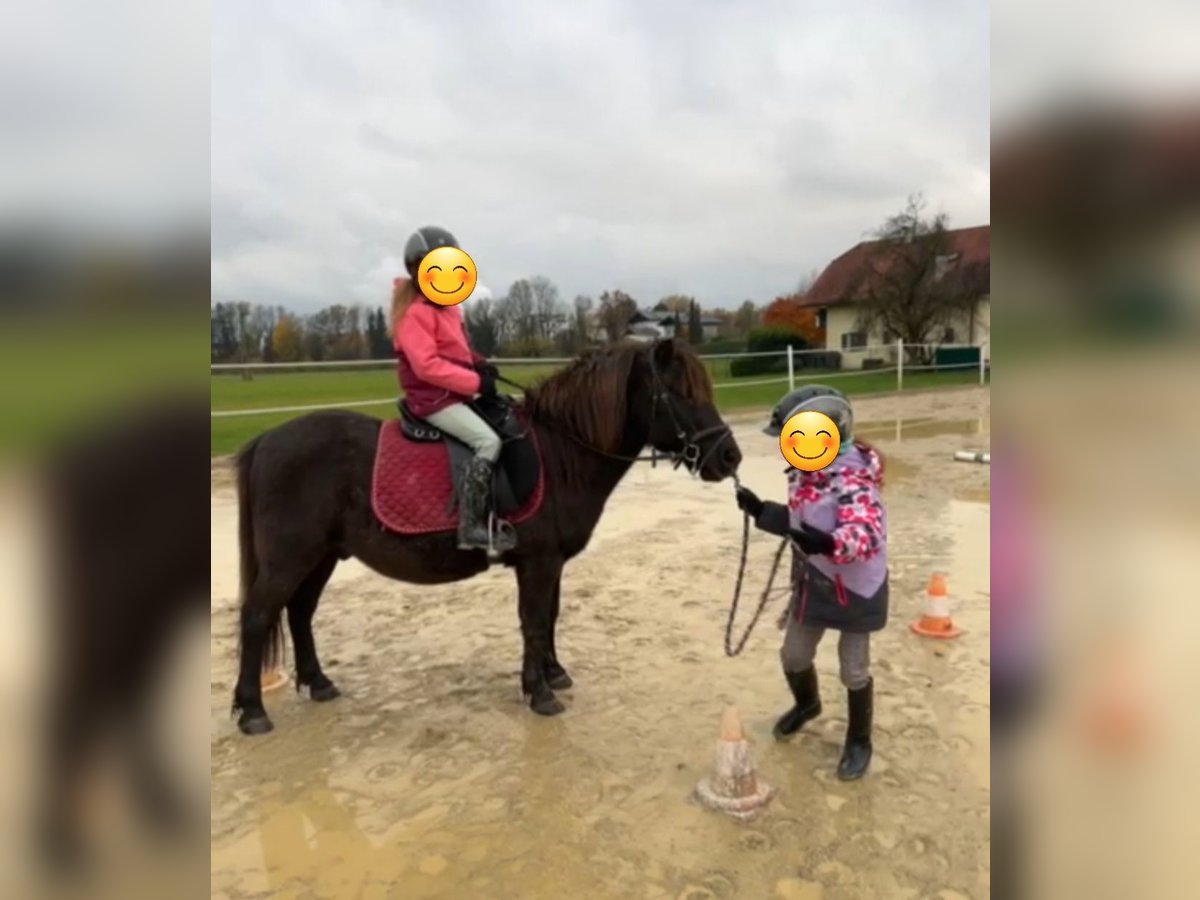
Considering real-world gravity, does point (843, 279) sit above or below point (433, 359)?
above

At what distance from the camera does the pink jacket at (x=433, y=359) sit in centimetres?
344

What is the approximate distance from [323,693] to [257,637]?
1.69 ft

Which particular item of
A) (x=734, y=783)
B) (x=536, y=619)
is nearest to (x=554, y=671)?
(x=536, y=619)

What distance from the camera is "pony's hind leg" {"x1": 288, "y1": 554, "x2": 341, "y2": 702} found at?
3891 millimetres

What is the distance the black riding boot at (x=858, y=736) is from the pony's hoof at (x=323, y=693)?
240 centimetres

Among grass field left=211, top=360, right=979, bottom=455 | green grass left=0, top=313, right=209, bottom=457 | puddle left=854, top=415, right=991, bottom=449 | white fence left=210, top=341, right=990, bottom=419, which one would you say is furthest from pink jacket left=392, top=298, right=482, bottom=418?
puddle left=854, top=415, right=991, bottom=449

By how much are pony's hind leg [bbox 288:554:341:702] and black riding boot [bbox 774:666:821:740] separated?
216cm

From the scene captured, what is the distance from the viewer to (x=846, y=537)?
2760 mm

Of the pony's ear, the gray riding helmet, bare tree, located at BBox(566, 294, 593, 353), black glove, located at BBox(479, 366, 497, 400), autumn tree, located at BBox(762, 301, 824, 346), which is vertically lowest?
the gray riding helmet

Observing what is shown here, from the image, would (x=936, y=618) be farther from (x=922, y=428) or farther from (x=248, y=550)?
(x=922, y=428)

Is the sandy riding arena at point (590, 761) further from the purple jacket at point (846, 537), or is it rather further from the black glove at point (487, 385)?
the black glove at point (487, 385)

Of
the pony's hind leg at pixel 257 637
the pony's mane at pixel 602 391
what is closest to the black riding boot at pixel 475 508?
the pony's mane at pixel 602 391

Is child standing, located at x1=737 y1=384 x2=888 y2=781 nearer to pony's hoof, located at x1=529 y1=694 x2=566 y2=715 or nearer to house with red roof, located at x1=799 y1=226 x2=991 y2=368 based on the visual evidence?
pony's hoof, located at x1=529 y1=694 x2=566 y2=715

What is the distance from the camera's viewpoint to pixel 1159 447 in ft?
2.00
